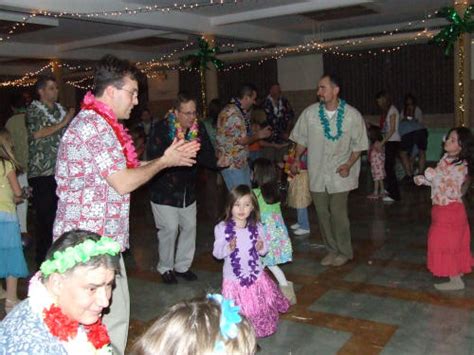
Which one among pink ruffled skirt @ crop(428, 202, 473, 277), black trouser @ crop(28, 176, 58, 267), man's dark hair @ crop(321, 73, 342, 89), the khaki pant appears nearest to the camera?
pink ruffled skirt @ crop(428, 202, 473, 277)

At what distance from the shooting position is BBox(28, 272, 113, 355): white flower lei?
5.50ft

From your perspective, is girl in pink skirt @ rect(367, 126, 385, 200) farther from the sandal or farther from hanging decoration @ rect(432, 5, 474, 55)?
the sandal

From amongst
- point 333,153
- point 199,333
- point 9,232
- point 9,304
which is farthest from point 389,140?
point 199,333

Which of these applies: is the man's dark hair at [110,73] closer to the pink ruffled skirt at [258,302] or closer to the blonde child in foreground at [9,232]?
the pink ruffled skirt at [258,302]

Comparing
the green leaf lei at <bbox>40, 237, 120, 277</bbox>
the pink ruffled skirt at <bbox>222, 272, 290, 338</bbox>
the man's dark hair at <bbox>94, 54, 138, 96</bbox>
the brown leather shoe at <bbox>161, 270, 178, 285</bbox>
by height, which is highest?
the man's dark hair at <bbox>94, 54, 138, 96</bbox>

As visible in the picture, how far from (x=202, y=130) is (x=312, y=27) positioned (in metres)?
7.84

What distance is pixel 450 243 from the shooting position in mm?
4031

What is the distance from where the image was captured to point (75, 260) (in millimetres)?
1720

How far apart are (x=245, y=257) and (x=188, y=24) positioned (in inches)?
272

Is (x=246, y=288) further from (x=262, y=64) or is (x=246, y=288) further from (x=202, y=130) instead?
(x=262, y=64)

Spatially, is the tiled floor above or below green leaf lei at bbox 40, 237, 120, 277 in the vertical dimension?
below

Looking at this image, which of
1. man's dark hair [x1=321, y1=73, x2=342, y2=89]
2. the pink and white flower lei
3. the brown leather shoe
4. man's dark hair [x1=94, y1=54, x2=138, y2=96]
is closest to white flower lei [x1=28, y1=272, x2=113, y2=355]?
the pink and white flower lei

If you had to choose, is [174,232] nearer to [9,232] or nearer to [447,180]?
[9,232]

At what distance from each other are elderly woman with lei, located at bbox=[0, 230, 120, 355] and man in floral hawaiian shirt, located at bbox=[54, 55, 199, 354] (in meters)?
0.59
